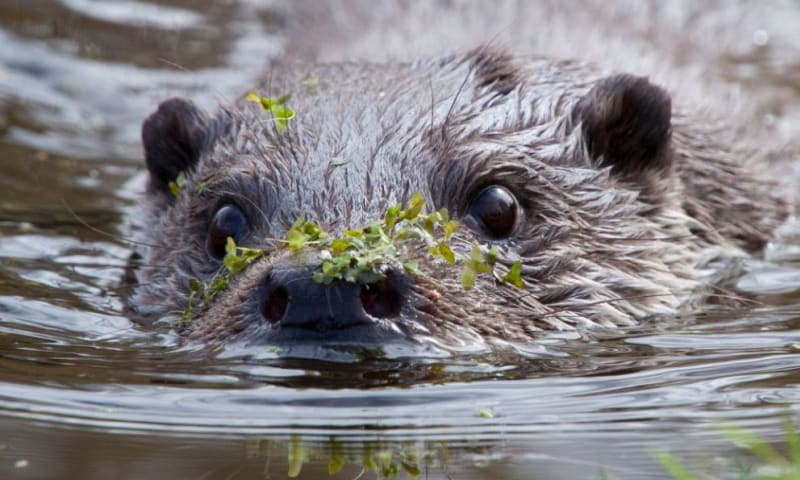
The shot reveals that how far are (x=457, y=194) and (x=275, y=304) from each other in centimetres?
110

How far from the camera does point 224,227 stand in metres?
5.46

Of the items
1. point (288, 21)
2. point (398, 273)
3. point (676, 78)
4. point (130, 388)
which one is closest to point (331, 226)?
point (398, 273)

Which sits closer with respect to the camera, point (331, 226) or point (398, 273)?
point (398, 273)

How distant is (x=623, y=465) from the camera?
143 inches

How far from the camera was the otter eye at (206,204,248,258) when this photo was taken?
213 inches

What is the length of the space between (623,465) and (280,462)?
0.88m

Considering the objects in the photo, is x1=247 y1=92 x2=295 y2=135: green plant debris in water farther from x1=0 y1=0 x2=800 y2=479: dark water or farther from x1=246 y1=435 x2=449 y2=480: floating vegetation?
x1=246 y1=435 x2=449 y2=480: floating vegetation

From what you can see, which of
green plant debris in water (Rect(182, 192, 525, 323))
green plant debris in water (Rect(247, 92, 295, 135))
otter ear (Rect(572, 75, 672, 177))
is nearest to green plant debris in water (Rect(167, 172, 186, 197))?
Answer: green plant debris in water (Rect(247, 92, 295, 135))

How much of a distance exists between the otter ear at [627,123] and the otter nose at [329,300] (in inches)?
71.8

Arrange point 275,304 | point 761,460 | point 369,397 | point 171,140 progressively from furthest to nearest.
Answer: point 171,140, point 275,304, point 369,397, point 761,460

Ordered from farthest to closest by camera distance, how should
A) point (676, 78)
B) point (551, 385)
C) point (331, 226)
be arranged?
point (676, 78)
point (331, 226)
point (551, 385)

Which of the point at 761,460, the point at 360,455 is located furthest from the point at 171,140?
the point at 761,460

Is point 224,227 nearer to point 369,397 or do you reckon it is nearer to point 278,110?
point 278,110

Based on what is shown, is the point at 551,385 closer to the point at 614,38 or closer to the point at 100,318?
the point at 100,318
